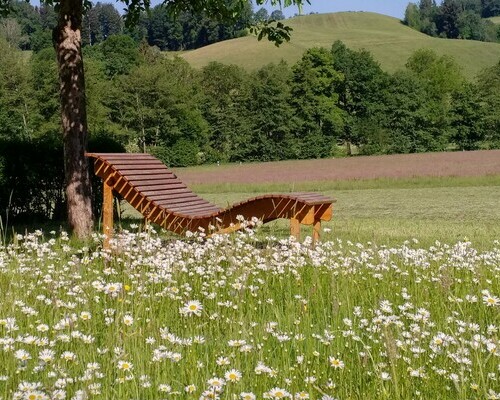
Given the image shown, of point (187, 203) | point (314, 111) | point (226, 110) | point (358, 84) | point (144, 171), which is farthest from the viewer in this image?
point (358, 84)

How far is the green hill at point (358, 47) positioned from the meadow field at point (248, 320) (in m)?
100.0

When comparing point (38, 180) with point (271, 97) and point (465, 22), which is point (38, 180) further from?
point (465, 22)

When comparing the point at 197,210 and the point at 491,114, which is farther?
the point at 491,114

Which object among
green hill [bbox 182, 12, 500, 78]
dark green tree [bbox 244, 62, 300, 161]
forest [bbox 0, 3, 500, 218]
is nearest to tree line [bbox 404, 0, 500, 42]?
green hill [bbox 182, 12, 500, 78]

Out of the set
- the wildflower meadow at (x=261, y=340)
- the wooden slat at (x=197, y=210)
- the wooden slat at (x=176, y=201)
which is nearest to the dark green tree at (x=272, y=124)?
the wooden slat at (x=176, y=201)

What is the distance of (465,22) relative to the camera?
481 ft

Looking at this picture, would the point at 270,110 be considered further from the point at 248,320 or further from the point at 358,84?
the point at 248,320

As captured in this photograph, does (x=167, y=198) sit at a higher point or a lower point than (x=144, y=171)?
lower

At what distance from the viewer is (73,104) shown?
A: 34.2 feet

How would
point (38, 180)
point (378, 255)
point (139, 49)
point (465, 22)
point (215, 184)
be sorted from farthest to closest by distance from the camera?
point (465, 22) → point (139, 49) → point (215, 184) → point (38, 180) → point (378, 255)

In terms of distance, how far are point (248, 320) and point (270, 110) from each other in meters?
55.2

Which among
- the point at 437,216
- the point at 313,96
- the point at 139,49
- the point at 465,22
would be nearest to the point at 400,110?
the point at 313,96

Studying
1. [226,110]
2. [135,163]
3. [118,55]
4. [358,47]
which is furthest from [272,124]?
[358,47]

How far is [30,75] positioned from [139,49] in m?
22.6
